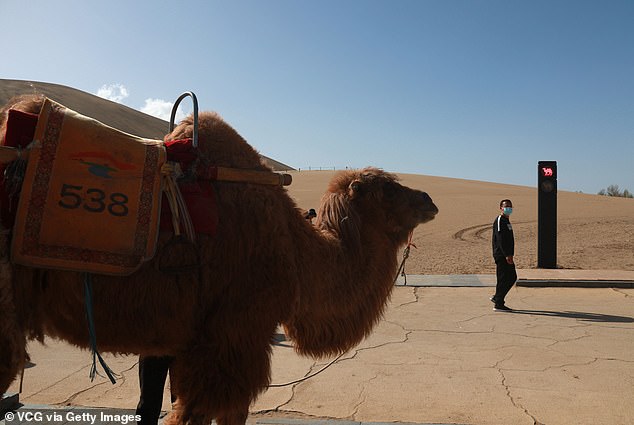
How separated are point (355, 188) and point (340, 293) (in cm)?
70

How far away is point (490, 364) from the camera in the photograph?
5605 mm

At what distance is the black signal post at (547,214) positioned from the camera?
12938mm

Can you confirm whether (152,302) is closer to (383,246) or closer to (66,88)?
(383,246)

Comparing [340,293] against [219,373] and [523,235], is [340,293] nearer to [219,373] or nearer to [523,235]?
[219,373]

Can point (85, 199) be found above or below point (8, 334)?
above

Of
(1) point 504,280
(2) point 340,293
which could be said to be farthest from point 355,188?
(1) point 504,280

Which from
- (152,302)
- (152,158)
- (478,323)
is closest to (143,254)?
(152,302)

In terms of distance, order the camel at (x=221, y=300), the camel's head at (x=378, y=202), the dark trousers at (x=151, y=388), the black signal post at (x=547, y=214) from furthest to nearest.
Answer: the black signal post at (x=547, y=214) < the camel's head at (x=378, y=202) < the dark trousers at (x=151, y=388) < the camel at (x=221, y=300)

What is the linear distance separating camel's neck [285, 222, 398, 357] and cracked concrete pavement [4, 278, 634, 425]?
1556mm

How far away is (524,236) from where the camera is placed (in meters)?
19.8

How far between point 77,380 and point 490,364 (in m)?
4.34

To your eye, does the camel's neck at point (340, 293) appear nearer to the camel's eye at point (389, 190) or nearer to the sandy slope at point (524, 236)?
the camel's eye at point (389, 190)

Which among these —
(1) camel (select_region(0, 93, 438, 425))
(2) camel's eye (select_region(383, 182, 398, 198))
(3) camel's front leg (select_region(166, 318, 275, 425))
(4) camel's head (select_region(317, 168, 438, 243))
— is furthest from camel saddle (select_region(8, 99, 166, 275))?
(2) camel's eye (select_region(383, 182, 398, 198))

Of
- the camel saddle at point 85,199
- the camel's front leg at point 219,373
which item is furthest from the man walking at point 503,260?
the camel saddle at point 85,199
